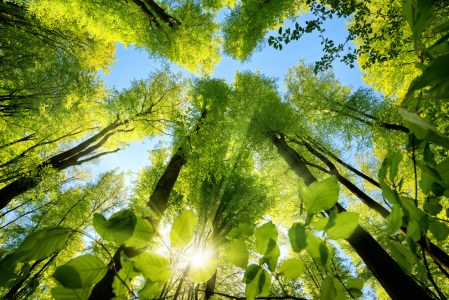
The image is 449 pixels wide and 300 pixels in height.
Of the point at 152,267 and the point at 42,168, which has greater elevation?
the point at 42,168

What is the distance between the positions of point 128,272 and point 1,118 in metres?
8.60

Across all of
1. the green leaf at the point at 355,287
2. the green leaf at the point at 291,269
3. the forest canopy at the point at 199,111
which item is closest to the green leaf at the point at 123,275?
the green leaf at the point at 291,269

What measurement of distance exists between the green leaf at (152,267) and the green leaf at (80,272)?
0.22 feet

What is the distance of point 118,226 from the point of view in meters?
0.35

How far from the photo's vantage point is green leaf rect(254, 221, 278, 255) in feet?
1.33

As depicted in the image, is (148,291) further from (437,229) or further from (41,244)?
(437,229)

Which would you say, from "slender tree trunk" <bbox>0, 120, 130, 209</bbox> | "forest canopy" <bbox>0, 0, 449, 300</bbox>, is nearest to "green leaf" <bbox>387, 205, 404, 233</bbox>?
"forest canopy" <bbox>0, 0, 449, 300</bbox>

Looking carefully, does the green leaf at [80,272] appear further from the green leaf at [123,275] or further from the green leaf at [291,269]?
the green leaf at [291,269]

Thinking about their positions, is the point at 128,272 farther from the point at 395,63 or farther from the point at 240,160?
the point at 395,63

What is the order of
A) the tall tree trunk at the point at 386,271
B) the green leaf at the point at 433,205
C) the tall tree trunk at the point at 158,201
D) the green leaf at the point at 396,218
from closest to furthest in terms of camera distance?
the green leaf at the point at 396,218 → the green leaf at the point at 433,205 → the tall tree trunk at the point at 386,271 → the tall tree trunk at the point at 158,201

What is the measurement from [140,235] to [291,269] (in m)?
0.34

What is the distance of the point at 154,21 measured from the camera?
618 cm

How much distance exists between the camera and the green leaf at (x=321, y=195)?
0.34 metres

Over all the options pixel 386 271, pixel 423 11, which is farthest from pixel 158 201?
pixel 423 11
